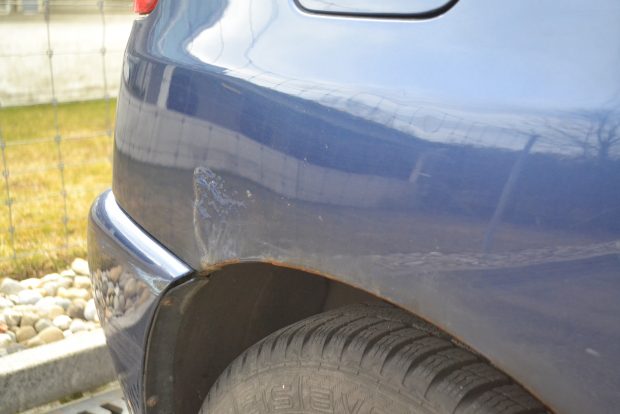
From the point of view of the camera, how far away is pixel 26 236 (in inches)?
162

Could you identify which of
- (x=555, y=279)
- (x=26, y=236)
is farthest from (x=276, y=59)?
(x=26, y=236)

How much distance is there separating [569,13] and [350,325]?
2.06 ft

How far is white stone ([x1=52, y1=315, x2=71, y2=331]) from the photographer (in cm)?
329

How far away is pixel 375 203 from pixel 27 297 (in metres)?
2.68

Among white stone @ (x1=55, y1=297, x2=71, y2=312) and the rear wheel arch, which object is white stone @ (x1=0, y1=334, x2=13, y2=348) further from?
the rear wheel arch

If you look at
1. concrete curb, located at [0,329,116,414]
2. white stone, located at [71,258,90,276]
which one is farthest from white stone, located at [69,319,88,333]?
white stone, located at [71,258,90,276]

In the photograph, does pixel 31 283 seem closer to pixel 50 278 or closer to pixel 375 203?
pixel 50 278

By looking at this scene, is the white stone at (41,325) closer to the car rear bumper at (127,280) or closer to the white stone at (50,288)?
the white stone at (50,288)

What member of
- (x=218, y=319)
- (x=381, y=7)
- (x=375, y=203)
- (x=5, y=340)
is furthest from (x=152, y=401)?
(x=5, y=340)

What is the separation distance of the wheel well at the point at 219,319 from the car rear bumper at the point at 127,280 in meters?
0.03

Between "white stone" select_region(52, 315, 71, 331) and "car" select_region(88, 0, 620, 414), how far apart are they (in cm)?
169

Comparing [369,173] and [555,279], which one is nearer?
[555,279]

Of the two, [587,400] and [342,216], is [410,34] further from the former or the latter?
[587,400]

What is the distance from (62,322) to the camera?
10.9 feet
